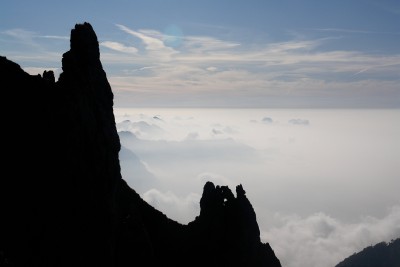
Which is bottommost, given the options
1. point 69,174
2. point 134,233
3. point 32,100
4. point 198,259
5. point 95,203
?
point 198,259

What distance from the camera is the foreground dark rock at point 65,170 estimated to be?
33219 millimetres

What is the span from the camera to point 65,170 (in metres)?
35.7

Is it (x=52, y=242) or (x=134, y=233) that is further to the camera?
(x=134, y=233)

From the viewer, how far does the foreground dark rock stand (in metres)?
33.2

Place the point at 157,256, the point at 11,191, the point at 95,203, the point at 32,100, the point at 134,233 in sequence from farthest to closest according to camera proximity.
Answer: the point at 157,256
the point at 134,233
the point at 95,203
the point at 32,100
the point at 11,191

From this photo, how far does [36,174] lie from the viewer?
3438 cm

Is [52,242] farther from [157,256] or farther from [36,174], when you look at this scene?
[157,256]

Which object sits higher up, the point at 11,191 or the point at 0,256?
the point at 11,191

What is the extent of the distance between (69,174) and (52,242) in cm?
699

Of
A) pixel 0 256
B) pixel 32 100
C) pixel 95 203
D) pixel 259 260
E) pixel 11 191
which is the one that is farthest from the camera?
pixel 259 260

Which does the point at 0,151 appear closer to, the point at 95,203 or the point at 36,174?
the point at 36,174

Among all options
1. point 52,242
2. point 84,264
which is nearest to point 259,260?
point 84,264

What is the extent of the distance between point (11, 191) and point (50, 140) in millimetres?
6141

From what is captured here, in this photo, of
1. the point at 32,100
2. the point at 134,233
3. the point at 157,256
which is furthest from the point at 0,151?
the point at 157,256
